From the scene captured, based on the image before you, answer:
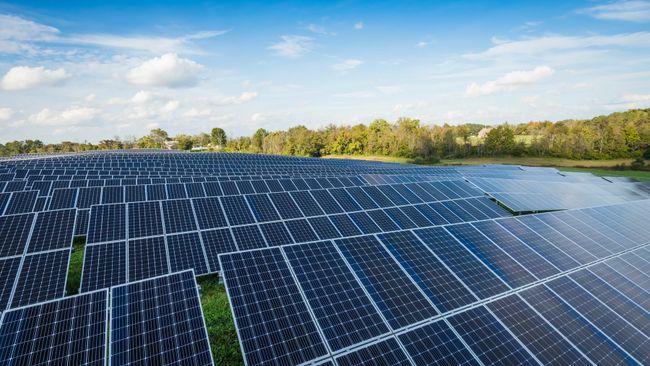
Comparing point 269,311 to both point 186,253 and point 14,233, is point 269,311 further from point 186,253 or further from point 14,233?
point 14,233

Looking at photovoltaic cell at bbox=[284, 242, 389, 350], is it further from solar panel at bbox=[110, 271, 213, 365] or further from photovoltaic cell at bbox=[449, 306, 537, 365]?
solar panel at bbox=[110, 271, 213, 365]

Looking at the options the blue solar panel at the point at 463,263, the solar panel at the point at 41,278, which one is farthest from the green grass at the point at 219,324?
the blue solar panel at the point at 463,263

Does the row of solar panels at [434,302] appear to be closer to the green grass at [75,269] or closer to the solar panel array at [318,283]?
the solar panel array at [318,283]

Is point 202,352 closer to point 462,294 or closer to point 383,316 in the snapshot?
point 383,316

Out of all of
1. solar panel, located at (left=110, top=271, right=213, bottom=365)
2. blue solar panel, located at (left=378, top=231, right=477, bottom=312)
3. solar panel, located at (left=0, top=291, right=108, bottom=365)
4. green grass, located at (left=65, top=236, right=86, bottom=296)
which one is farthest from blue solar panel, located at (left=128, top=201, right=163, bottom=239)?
blue solar panel, located at (left=378, top=231, right=477, bottom=312)

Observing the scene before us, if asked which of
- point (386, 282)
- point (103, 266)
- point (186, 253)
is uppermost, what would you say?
point (386, 282)

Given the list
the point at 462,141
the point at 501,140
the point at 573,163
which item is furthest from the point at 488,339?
the point at 462,141

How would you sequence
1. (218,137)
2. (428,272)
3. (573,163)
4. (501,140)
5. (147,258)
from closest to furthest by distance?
(428,272), (147,258), (573,163), (501,140), (218,137)
